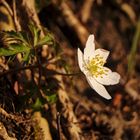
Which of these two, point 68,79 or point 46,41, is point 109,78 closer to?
point 46,41

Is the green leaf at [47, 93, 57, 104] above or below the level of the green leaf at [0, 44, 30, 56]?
below

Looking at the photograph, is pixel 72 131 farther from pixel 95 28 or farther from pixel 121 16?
pixel 121 16

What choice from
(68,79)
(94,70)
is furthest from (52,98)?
(68,79)

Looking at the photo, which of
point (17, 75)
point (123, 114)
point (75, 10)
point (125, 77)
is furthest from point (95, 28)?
point (17, 75)

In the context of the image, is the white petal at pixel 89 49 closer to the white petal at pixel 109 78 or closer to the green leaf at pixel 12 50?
the white petal at pixel 109 78

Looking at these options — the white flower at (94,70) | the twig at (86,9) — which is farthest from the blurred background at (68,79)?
the white flower at (94,70)

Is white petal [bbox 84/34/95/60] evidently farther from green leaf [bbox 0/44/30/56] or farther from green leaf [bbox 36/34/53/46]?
green leaf [bbox 0/44/30/56]

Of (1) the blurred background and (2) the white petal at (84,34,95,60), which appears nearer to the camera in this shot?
(2) the white petal at (84,34,95,60)

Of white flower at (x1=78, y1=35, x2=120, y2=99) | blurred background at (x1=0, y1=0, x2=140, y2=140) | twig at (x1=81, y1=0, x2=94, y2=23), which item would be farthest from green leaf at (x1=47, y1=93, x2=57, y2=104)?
twig at (x1=81, y1=0, x2=94, y2=23)

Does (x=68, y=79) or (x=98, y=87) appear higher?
(x=98, y=87)
